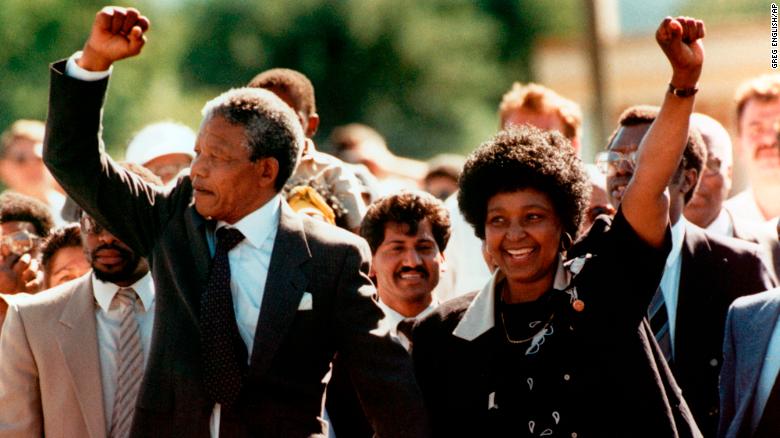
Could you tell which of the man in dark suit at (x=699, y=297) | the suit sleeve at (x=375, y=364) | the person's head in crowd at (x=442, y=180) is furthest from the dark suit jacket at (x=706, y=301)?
the person's head in crowd at (x=442, y=180)

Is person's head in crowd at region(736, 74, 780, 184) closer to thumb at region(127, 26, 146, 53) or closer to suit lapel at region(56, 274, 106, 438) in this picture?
suit lapel at region(56, 274, 106, 438)

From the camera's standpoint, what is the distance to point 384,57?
148 ft

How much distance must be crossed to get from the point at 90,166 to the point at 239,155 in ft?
1.94

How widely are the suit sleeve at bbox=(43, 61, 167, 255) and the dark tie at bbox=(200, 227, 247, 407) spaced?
350mm

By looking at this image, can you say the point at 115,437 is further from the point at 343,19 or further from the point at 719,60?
the point at 343,19

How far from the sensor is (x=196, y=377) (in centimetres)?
652

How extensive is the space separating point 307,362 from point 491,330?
706mm

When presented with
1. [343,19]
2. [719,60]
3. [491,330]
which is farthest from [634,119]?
[343,19]

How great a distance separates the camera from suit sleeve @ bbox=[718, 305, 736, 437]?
7.11 m

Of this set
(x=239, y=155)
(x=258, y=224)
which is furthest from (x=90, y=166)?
(x=258, y=224)

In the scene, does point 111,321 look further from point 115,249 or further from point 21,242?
point 21,242

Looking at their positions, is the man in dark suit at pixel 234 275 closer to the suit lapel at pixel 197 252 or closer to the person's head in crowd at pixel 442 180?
the suit lapel at pixel 197 252

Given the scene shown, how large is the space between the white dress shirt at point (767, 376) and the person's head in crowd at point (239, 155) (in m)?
2.07

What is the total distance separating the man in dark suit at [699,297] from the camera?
7430mm
